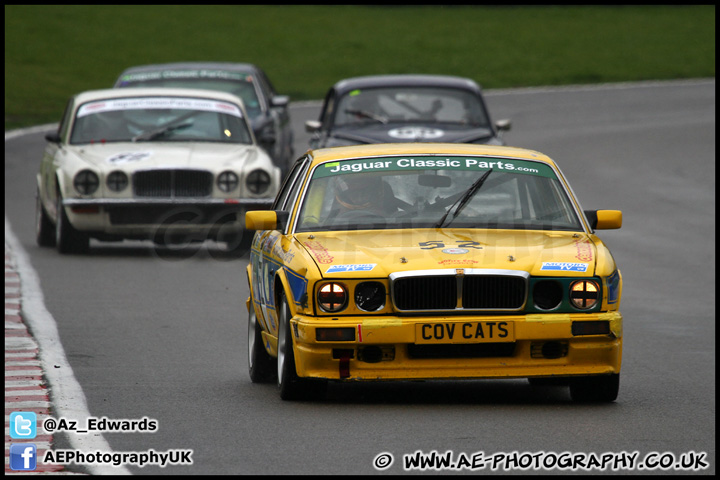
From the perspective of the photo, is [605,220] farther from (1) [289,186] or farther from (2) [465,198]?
(1) [289,186]

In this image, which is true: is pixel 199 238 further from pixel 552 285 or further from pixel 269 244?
pixel 552 285

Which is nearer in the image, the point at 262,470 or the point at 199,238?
the point at 262,470

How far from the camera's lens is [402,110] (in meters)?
19.2

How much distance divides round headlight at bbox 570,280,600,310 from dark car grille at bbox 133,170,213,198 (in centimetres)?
905

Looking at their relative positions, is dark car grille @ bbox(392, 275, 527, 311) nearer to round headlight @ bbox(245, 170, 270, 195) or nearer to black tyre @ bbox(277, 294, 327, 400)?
black tyre @ bbox(277, 294, 327, 400)

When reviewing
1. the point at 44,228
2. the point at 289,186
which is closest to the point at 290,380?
the point at 289,186

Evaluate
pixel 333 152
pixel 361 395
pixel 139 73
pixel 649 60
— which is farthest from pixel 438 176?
pixel 649 60

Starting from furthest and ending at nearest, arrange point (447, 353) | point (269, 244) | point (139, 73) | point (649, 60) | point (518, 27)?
1. point (518, 27)
2. point (649, 60)
3. point (139, 73)
4. point (269, 244)
5. point (447, 353)

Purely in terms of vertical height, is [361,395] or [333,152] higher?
[333,152]

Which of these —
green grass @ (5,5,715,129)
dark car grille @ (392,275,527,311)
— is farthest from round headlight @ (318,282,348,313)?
green grass @ (5,5,715,129)

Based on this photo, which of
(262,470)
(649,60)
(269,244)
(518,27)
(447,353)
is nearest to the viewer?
(262,470)

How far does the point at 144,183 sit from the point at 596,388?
918 centimetres

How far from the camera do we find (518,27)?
6069 cm

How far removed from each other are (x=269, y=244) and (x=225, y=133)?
884cm
